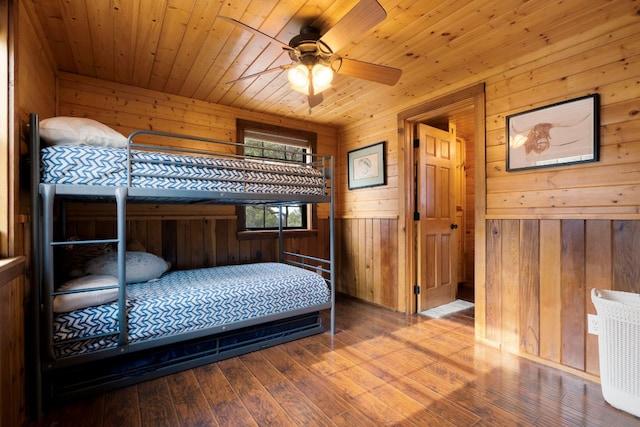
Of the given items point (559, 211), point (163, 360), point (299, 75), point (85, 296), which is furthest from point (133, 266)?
point (559, 211)

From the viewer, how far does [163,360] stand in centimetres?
204

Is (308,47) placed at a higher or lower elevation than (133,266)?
higher

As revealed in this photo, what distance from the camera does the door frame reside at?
2553 mm

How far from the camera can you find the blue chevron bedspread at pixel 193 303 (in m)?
1.73

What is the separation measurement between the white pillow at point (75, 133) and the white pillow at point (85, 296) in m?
0.84

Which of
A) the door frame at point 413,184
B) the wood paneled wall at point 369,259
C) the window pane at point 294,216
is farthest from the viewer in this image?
the window pane at point 294,216

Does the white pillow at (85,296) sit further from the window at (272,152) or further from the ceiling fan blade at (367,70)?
the ceiling fan blade at (367,70)

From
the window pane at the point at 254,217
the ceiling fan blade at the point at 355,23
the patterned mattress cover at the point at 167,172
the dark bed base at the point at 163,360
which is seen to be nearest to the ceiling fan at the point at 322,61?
the ceiling fan blade at the point at 355,23

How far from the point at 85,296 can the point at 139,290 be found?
424mm

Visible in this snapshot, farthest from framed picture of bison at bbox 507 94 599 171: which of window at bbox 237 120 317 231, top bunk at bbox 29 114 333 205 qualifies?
window at bbox 237 120 317 231

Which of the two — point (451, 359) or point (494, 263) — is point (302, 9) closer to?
point (494, 263)

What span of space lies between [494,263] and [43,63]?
372 centimetres

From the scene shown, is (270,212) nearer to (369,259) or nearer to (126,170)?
(369,259)

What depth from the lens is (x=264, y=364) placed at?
2188 mm
